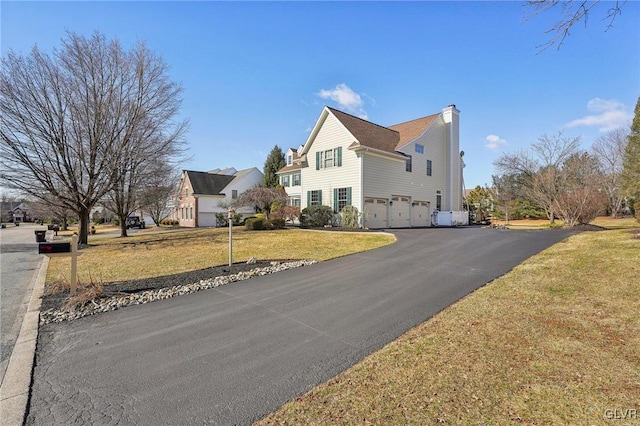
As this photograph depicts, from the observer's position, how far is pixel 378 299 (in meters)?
5.67

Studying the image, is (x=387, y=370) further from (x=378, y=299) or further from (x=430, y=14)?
(x=430, y=14)

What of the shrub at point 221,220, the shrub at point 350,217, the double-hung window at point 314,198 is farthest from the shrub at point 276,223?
the shrub at point 221,220

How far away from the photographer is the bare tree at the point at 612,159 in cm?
3378

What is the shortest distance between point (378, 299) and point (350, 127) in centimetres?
1819

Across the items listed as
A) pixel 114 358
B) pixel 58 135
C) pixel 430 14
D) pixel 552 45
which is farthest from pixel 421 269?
pixel 58 135

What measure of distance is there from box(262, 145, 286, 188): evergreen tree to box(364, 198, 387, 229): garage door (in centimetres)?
2428

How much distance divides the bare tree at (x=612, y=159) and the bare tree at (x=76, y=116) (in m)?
46.1

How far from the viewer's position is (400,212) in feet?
76.7

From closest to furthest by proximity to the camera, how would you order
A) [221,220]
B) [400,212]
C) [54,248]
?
[54,248]
[400,212]
[221,220]

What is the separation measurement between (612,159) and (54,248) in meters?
52.1

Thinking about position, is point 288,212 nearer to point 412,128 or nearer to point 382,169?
point 382,169

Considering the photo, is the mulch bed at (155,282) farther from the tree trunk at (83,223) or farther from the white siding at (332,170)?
the tree trunk at (83,223)

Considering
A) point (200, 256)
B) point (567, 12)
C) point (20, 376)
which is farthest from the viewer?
point (200, 256)

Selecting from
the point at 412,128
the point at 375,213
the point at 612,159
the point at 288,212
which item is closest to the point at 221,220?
the point at 288,212
